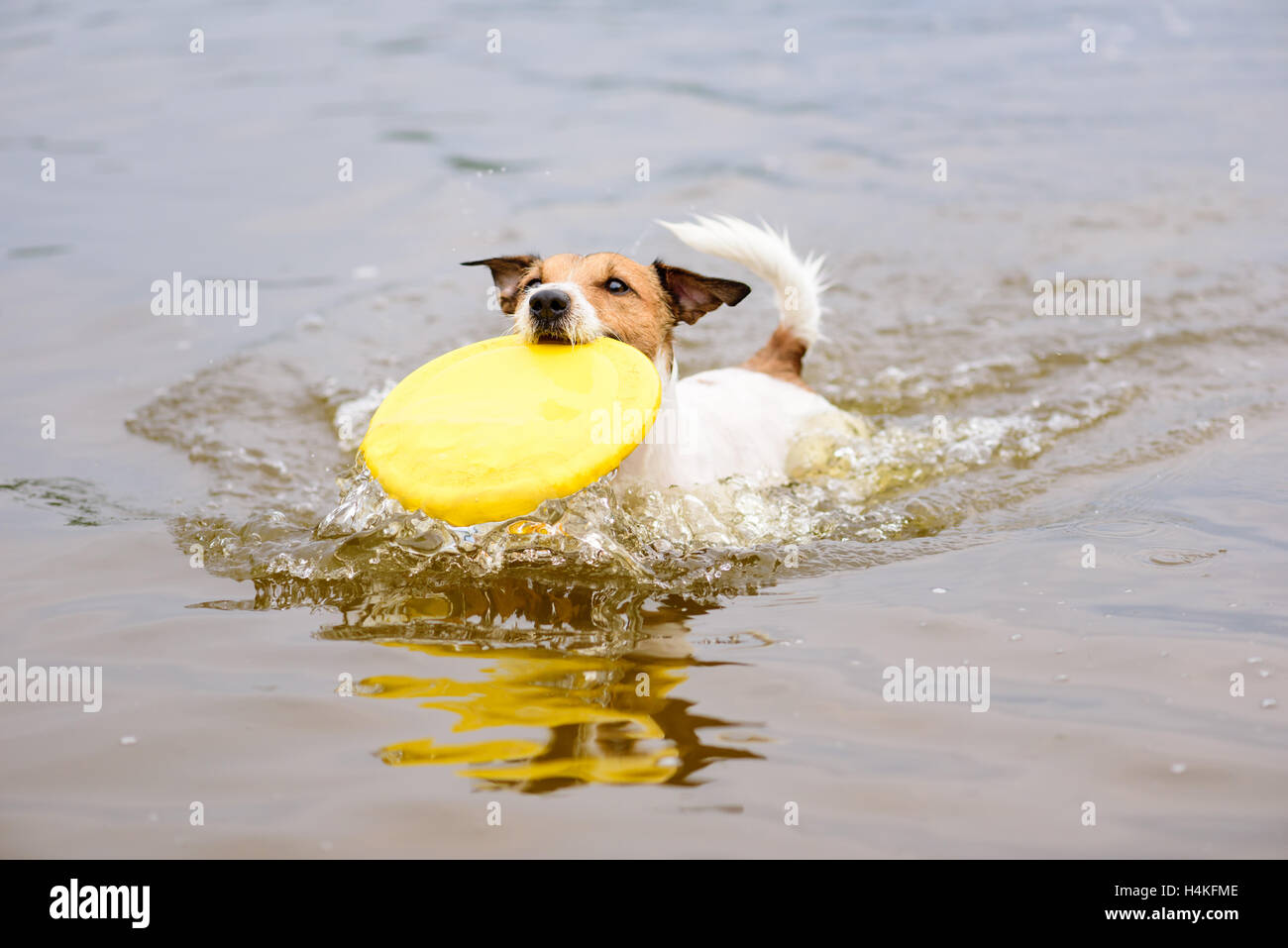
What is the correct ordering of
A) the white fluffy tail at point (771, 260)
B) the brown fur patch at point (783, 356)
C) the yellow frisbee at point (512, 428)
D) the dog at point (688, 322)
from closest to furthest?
1. the yellow frisbee at point (512, 428)
2. the dog at point (688, 322)
3. the white fluffy tail at point (771, 260)
4. the brown fur patch at point (783, 356)

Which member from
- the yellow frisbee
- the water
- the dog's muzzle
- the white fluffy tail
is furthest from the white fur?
the dog's muzzle

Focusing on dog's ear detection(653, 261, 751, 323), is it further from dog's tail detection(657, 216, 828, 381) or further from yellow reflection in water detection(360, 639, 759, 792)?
yellow reflection in water detection(360, 639, 759, 792)

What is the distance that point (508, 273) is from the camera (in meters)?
4.88

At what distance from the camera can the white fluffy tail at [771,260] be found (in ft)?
17.2

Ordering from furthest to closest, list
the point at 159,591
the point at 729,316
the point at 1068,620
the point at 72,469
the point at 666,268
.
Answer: the point at 729,316 < the point at 72,469 < the point at 666,268 < the point at 159,591 < the point at 1068,620

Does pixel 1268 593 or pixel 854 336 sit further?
pixel 854 336

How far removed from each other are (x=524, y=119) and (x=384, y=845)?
10.1 meters

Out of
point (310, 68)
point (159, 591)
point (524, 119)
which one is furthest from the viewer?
point (310, 68)

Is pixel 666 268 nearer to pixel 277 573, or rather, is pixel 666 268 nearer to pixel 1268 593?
pixel 277 573

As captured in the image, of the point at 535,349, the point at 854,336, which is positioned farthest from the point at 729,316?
the point at 535,349

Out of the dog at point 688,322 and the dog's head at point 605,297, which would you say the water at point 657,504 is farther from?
the dog's head at point 605,297

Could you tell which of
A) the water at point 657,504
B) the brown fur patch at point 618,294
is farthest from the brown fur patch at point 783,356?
the brown fur patch at point 618,294
